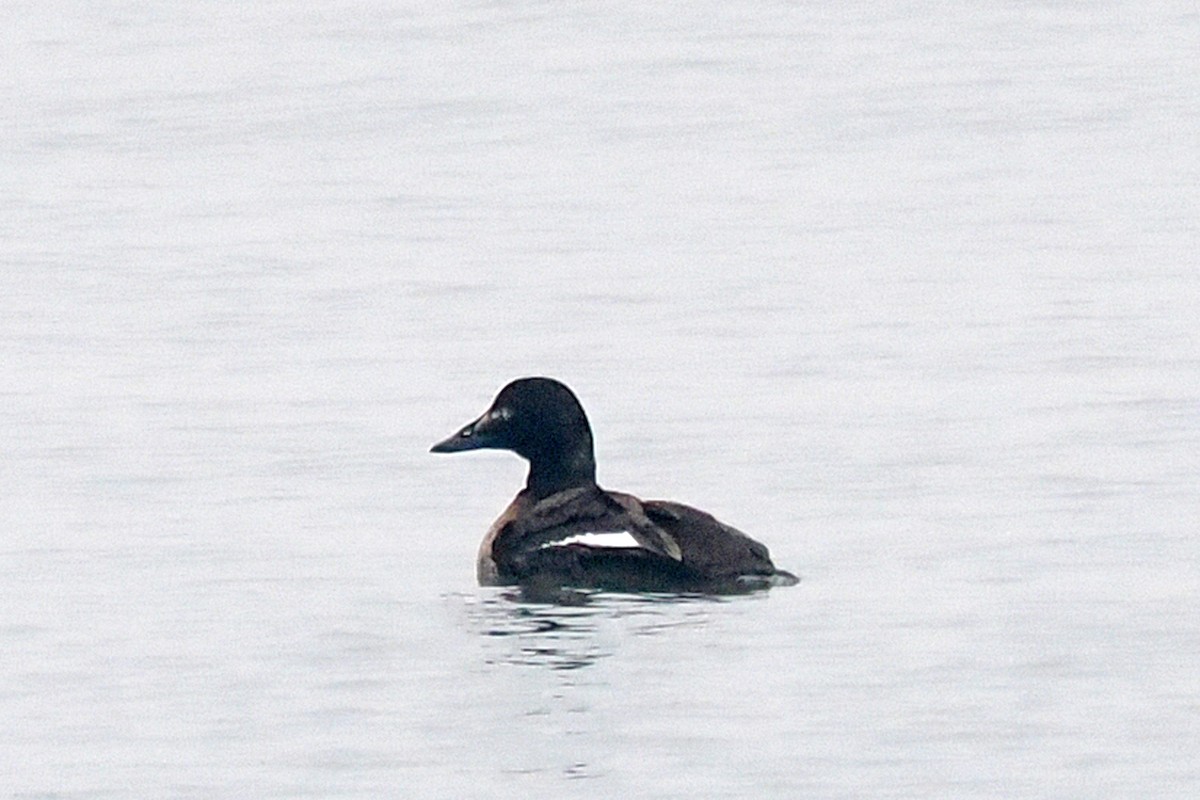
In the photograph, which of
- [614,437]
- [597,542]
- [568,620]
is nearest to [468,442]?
[597,542]

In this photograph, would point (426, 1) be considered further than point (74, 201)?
Yes

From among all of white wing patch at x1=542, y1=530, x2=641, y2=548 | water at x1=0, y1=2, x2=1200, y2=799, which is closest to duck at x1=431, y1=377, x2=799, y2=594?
white wing patch at x1=542, y1=530, x2=641, y2=548

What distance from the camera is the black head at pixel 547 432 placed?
1172 cm

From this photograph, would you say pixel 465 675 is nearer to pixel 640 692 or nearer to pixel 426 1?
pixel 640 692

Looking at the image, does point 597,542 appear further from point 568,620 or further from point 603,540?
point 568,620

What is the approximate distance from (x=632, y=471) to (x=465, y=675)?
4309 millimetres

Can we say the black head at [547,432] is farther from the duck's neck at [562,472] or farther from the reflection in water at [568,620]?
the reflection in water at [568,620]

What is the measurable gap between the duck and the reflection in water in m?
0.06

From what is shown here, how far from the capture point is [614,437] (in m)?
14.5

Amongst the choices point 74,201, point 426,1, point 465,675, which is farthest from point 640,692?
point 426,1

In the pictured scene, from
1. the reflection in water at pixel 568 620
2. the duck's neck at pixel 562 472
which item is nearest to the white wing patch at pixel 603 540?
the reflection in water at pixel 568 620

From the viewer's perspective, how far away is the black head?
38.4 feet

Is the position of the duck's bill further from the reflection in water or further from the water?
the reflection in water

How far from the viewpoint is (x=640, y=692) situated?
9328mm
